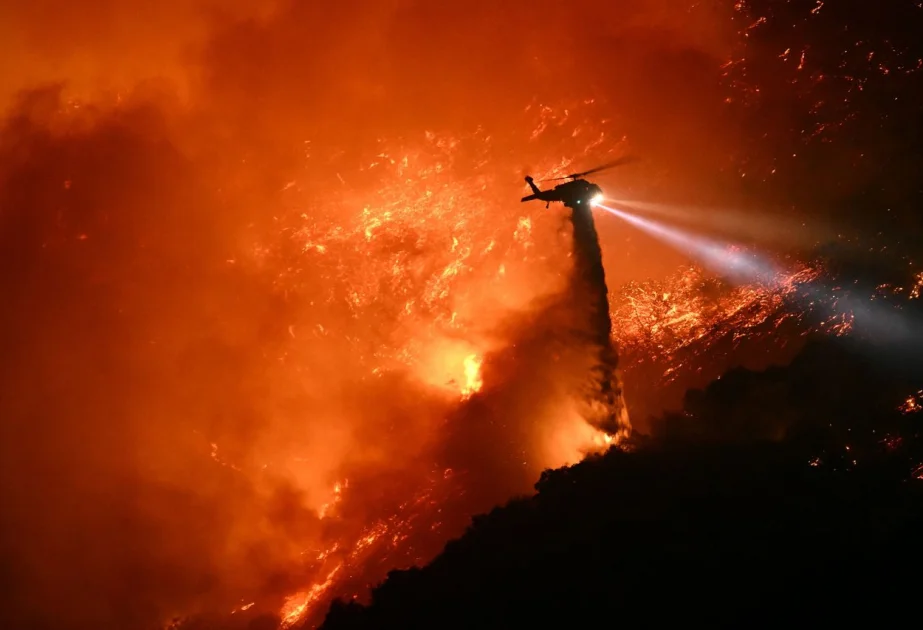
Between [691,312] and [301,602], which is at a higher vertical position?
[691,312]

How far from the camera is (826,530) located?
1518cm

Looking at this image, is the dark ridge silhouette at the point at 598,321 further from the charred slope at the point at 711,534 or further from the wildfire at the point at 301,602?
the wildfire at the point at 301,602

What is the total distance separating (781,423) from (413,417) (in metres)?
18.8

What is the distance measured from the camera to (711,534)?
15.8m

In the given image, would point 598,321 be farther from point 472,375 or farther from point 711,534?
point 711,534

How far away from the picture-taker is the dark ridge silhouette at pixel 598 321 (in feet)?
81.3

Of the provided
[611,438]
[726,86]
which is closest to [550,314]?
[611,438]

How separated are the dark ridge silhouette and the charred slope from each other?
4.25 metres

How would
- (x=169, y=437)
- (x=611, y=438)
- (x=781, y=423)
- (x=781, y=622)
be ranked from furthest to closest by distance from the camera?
(x=169, y=437), (x=611, y=438), (x=781, y=423), (x=781, y=622)

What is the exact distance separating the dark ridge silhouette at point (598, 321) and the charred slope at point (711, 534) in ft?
13.9

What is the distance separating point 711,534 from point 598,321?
38.4 ft

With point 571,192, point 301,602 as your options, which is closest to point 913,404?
point 571,192

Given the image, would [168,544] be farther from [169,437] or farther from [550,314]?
[550,314]

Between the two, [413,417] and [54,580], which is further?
[54,580]
